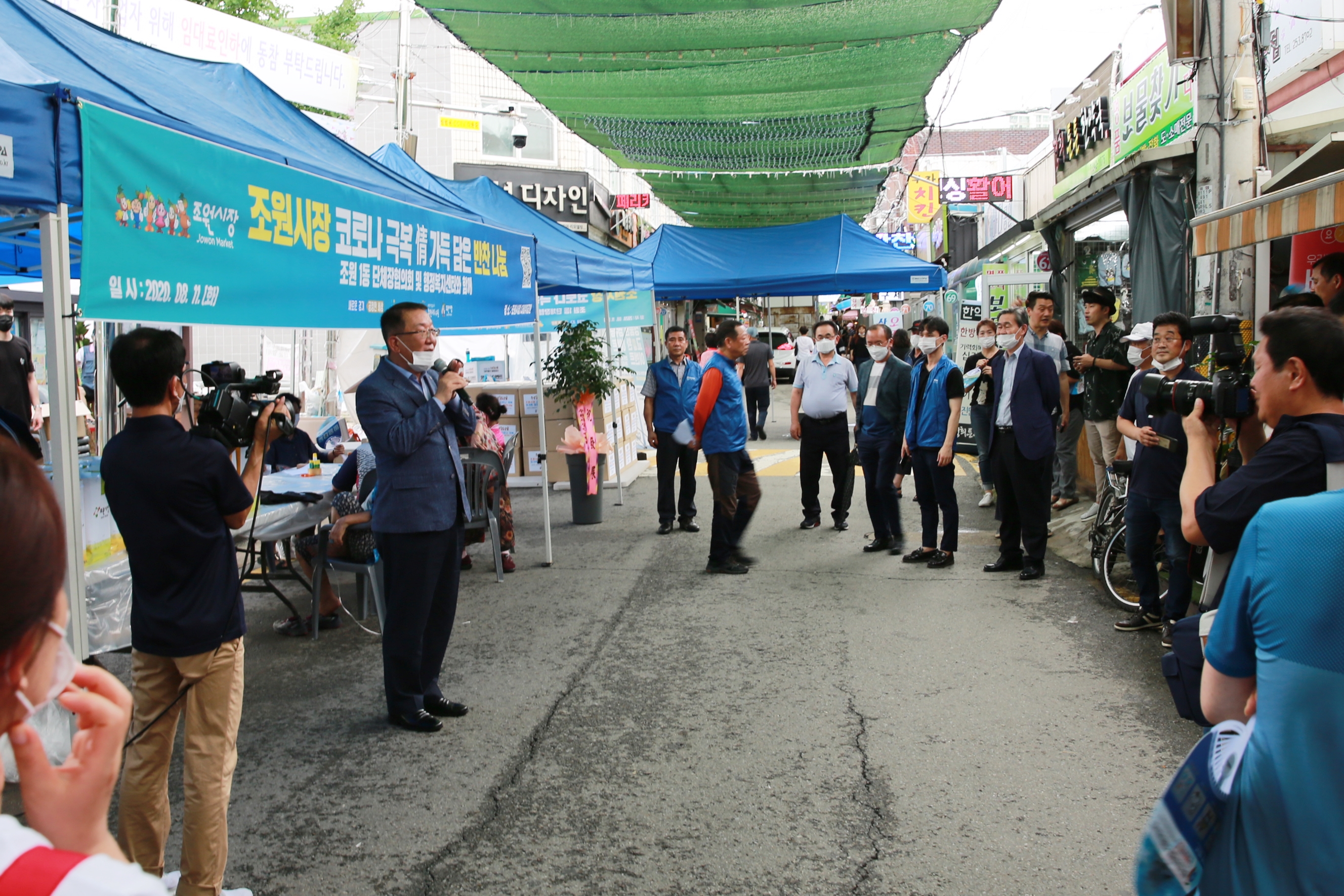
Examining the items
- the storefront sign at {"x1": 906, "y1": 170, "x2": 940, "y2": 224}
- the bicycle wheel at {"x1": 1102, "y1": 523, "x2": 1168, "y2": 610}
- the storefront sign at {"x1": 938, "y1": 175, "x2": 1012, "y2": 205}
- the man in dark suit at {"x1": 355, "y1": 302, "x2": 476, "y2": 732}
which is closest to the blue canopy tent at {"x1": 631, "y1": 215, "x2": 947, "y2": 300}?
the bicycle wheel at {"x1": 1102, "y1": 523, "x2": 1168, "y2": 610}

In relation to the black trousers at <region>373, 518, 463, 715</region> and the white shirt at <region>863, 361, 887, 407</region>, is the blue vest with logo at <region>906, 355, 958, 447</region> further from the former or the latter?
the black trousers at <region>373, 518, 463, 715</region>

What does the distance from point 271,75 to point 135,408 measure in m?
7.91

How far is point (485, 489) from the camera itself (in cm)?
696

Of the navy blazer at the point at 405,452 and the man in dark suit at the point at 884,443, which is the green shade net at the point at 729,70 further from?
the navy blazer at the point at 405,452

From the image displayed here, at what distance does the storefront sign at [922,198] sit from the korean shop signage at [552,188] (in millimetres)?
8332

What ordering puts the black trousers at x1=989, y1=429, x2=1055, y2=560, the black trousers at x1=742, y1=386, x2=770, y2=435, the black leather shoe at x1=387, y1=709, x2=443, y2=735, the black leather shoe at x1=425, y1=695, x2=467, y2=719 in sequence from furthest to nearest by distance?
1. the black trousers at x1=742, y1=386, x2=770, y2=435
2. the black trousers at x1=989, y1=429, x2=1055, y2=560
3. the black leather shoe at x1=425, y1=695, x2=467, y2=719
4. the black leather shoe at x1=387, y1=709, x2=443, y2=735

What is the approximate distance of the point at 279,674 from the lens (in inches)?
208

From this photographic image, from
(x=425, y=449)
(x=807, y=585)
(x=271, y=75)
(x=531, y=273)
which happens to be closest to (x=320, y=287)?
(x=425, y=449)

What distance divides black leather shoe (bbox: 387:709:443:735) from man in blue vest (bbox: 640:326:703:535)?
4.72m

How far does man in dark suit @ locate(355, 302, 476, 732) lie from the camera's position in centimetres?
422

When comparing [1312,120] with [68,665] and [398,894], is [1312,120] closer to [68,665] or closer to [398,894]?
[398,894]

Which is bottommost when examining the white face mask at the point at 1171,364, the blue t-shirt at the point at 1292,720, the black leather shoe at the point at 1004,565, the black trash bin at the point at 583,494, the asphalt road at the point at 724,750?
the asphalt road at the point at 724,750

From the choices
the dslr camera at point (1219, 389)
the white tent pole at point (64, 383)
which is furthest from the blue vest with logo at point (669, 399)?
the white tent pole at point (64, 383)

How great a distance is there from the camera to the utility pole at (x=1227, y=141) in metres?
7.13
